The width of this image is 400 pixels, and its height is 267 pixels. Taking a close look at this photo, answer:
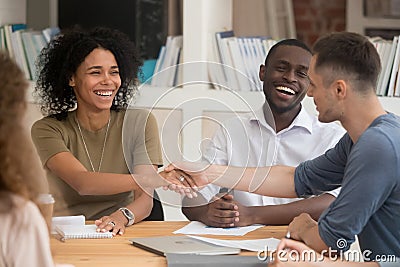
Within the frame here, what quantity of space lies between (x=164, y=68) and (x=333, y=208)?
1.97 meters

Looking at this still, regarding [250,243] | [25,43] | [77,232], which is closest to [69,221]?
[77,232]

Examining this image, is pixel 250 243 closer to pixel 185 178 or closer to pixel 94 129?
pixel 185 178

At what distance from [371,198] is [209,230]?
2.06 ft

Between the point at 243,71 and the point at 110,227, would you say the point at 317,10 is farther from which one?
the point at 110,227

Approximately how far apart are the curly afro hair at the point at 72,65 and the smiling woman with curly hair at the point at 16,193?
1.38m

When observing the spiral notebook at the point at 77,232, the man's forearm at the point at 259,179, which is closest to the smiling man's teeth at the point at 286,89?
the man's forearm at the point at 259,179

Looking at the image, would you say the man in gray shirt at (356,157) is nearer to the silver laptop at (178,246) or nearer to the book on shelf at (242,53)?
the silver laptop at (178,246)

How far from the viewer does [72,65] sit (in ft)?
9.95

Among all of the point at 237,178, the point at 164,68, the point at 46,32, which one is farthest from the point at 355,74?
the point at 46,32

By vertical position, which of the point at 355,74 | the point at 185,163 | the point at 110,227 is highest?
the point at 355,74

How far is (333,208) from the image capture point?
84.0 inches

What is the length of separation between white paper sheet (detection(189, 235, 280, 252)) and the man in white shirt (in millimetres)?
210

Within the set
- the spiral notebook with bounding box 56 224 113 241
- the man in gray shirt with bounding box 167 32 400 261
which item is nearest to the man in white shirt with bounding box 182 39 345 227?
the man in gray shirt with bounding box 167 32 400 261

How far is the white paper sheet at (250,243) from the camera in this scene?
2294 mm
